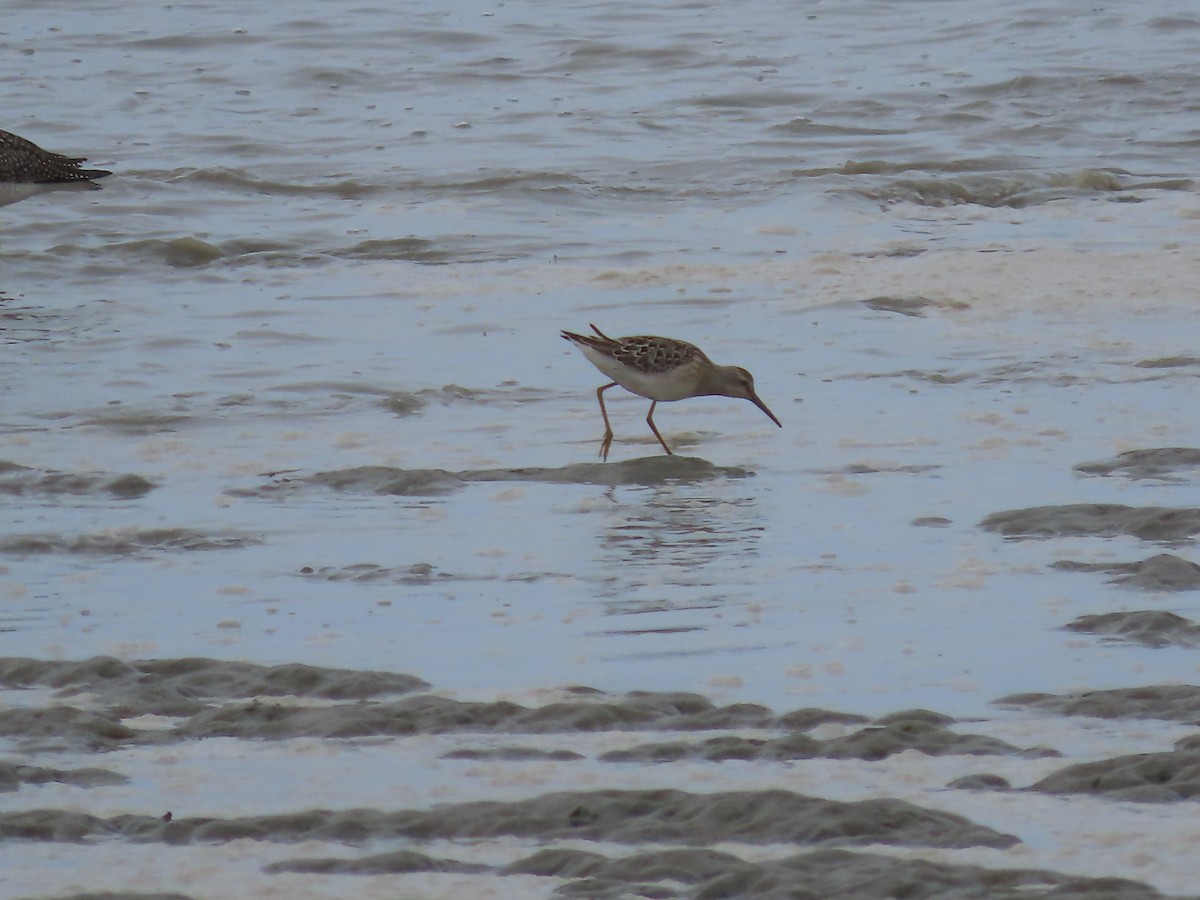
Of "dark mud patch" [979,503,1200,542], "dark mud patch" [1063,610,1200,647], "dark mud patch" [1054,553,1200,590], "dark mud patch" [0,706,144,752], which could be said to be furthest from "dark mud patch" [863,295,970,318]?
"dark mud patch" [0,706,144,752]

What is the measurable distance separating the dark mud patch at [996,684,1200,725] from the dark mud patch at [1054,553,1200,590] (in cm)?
93

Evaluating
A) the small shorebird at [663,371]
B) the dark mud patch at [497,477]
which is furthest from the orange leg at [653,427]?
the dark mud patch at [497,477]

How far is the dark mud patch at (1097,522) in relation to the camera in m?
6.83

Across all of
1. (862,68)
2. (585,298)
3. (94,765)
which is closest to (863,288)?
(585,298)

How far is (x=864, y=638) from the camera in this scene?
19.4ft

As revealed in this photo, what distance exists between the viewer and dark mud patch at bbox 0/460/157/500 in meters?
7.81

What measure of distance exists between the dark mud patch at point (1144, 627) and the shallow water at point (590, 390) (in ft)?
0.26

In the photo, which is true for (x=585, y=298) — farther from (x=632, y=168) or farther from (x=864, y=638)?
(x=864, y=638)

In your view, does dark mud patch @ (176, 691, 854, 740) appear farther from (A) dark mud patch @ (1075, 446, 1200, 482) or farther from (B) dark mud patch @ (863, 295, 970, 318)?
(B) dark mud patch @ (863, 295, 970, 318)

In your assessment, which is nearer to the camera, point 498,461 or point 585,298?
point 498,461

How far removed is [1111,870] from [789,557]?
2681 millimetres

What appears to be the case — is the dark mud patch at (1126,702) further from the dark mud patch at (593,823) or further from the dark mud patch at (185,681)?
the dark mud patch at (185,681)

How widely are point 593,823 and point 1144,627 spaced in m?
1.97

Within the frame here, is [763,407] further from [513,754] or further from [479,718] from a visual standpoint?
[513,754]
